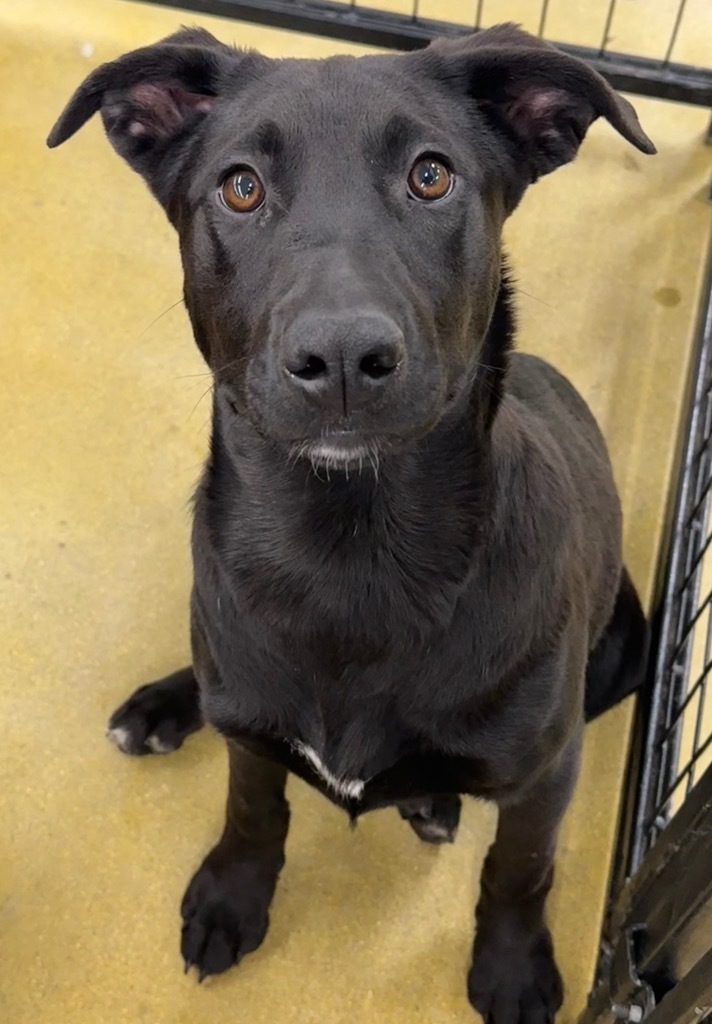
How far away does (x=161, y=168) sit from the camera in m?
1.35

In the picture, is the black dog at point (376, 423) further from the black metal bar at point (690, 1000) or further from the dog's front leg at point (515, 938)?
the black metal bar at point (690, 1000)

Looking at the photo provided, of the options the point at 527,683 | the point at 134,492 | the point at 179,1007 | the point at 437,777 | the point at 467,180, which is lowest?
the point at 179,1007

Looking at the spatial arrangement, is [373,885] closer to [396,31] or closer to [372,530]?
[372,530]

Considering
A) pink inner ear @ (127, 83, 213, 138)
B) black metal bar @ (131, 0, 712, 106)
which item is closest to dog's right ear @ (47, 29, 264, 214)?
pink inner ear @ (127, 83, 213, 138)

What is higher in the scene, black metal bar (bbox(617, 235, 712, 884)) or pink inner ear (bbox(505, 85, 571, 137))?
pink inner ear (bbox(505, 85, 571, 137))

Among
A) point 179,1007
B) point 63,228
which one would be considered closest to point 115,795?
point 179,1007

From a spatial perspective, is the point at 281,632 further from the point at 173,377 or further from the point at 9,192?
the point at 9,192

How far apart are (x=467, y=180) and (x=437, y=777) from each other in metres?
0.73

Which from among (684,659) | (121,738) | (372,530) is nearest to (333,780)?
(372,530)

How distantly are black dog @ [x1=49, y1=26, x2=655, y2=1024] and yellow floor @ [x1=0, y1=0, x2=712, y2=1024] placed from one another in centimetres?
33

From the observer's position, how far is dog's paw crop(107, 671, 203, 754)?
1.95 meters

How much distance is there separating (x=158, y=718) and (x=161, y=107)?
1063 millimetres

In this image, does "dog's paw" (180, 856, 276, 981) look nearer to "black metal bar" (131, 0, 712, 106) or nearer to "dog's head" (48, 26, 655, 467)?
"dog's head" (48, 26, 655, 467)

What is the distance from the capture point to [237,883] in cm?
179
